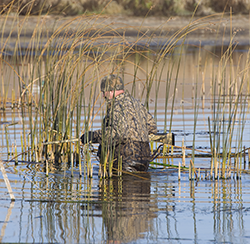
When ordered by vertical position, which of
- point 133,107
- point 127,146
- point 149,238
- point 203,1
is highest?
point 203,1

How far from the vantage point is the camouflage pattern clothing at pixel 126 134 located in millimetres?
5812

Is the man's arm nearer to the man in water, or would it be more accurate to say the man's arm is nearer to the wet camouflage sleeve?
the man in water

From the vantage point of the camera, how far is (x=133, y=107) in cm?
602

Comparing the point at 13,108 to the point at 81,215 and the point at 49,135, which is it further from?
the point at 81,215

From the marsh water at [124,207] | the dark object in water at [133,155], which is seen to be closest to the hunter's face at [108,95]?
the dark object in water at [133,155]

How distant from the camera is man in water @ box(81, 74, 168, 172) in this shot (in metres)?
5.79

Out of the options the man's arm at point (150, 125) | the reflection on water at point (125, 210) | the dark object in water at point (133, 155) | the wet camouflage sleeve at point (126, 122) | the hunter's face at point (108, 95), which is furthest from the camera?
the man's arm at point (150, 125)

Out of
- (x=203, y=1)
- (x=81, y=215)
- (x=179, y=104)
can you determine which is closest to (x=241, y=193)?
(x=81, y=215)

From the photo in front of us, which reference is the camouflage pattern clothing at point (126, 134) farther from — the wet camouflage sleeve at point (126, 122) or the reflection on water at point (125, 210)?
the reflection on water at point (125, 210)

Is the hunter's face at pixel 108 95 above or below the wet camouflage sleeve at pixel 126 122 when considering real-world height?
above

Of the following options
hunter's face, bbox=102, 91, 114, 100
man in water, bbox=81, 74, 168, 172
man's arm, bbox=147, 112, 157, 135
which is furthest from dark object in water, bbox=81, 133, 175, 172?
hunter's face, bbox=102, 91, 114, 100

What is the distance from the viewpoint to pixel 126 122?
5996 millimetres

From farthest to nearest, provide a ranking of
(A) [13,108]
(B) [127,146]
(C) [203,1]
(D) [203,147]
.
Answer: (C) [203,1]
(A) [13,108]
(D) [203,147]
(B) [127,146]

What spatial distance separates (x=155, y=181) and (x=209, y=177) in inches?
25.7
